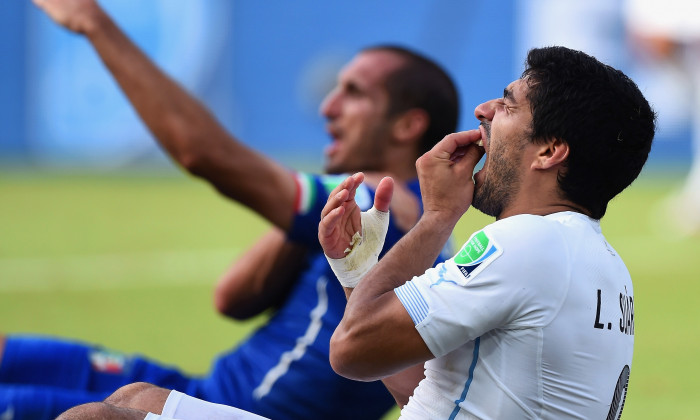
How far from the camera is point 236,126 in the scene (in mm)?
18016

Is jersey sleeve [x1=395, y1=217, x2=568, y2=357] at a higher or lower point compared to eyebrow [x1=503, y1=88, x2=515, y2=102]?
lower

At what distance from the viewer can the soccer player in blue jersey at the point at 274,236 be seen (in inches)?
148

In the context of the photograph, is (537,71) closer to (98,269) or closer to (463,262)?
(463,262)

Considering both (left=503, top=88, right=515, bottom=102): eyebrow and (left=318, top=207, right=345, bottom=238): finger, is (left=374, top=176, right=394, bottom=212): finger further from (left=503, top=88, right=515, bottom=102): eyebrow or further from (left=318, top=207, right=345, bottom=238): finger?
(left=503, top=88, right=515, bottom=102): eyebrow

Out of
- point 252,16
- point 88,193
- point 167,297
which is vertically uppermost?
point 252,16

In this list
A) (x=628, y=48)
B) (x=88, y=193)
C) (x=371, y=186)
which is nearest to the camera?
(x=371, y=186)

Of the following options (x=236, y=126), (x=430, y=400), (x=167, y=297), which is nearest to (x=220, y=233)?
(x=167, y=297)

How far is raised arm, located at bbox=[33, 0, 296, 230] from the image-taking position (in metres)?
3.77

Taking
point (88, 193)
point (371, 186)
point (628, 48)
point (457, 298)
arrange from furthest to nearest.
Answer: point (628, 48) < point (88, 193) < point (371, 186) < point (457, 298)

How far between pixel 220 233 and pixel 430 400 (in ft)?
32.9

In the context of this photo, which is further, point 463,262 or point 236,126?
point 236,126

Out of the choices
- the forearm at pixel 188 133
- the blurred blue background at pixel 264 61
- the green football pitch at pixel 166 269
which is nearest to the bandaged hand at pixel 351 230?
the forearm at pixel 188 133

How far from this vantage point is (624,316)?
249 centimetres

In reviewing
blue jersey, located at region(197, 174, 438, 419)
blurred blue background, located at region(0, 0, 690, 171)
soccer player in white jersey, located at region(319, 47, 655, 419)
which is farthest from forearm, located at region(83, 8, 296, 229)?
blurred blue background, located at region(0, 0, 690, 171)
